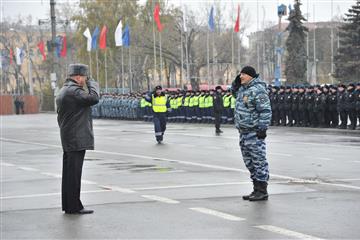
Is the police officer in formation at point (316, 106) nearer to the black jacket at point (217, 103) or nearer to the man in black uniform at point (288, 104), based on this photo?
the man in black uniform at point (288, 104)

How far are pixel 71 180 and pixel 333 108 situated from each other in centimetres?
2088

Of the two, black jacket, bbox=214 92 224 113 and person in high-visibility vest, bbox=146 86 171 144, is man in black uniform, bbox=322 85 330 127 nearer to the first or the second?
black jacket, bbox=214 92 224 113

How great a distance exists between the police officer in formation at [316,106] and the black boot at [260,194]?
702 inches

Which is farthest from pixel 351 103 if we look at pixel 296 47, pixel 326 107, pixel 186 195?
pixel 296 47

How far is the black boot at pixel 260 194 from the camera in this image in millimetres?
10445

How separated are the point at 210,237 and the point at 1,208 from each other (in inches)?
144

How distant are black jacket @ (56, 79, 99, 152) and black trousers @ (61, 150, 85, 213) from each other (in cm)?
12

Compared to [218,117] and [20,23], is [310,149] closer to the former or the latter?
[218,117]

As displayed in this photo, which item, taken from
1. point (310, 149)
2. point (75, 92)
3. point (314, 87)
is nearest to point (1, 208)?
point (75, 92)

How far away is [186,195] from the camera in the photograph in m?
11.2

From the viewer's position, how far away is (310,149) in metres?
20.0

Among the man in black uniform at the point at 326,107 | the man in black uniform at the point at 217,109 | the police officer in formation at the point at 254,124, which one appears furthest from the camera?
the man in black uniform at the point at 326,107

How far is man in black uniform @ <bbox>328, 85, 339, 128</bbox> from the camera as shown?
1161 inches

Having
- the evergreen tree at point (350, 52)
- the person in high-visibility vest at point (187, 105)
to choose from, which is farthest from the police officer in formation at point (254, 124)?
the evergreen tree at point (350, 52)
